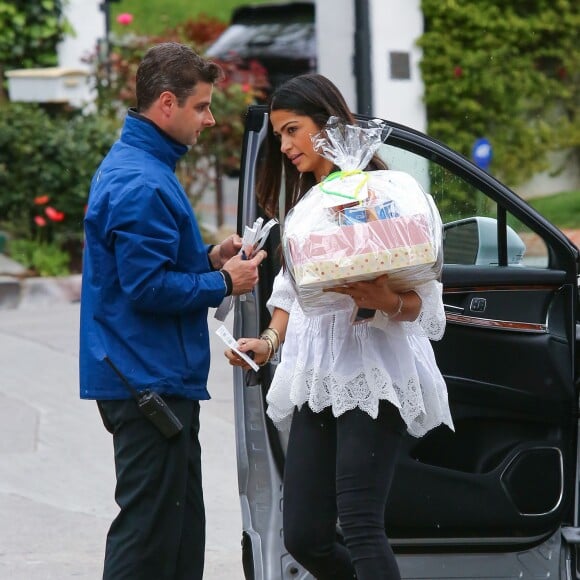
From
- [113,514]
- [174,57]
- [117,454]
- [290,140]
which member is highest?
[174,57]

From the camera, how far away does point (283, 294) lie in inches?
143

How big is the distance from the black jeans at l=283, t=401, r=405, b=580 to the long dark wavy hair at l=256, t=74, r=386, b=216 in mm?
638

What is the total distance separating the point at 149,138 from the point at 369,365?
2.83 feet

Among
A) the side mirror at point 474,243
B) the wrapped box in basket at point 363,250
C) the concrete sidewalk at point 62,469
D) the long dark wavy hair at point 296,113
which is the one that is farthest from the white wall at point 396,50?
the wrapped box in basket at point 363,250

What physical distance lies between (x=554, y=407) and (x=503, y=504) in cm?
34

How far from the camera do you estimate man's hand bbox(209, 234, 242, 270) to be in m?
3.70

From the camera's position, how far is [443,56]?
13.0 m

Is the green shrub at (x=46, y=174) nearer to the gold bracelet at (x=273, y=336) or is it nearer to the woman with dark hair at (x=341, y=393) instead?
the gold bracelet at (x=273, y=336)

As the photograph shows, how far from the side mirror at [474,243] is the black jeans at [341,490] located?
0.74 meters

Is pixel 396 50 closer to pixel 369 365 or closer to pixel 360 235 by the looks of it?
pixel 369 365

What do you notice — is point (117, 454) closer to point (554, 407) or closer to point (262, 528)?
point (262, 528)

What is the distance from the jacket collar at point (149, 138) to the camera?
3525 millimetres

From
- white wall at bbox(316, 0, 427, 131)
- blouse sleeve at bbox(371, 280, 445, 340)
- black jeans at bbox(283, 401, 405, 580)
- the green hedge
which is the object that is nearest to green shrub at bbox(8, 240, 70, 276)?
white wall at bbox(316, 0, 427, 131)

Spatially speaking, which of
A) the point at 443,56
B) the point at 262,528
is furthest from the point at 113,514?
the point at 443,56
